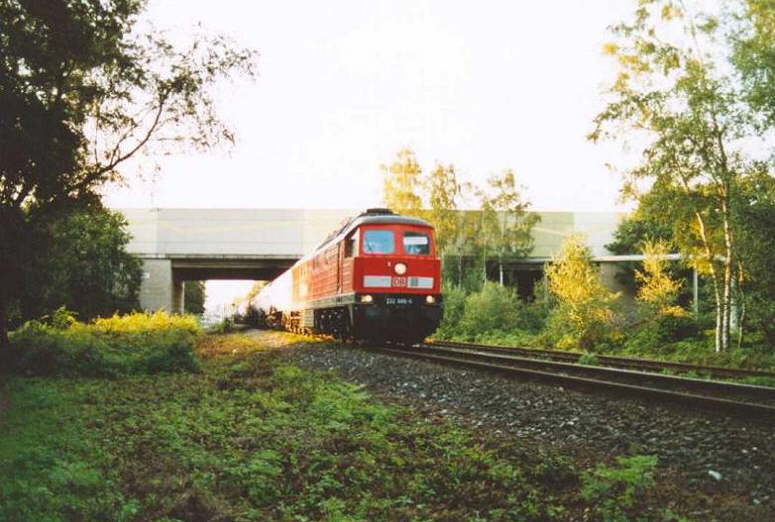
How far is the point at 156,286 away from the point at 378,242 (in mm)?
29683

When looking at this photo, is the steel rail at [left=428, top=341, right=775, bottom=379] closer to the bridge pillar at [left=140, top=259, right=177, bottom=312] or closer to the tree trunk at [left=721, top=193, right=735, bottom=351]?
the tree trunk at [left=721, top=193, right=735, bottom=351]

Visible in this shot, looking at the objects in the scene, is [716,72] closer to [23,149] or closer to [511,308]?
[511,308]

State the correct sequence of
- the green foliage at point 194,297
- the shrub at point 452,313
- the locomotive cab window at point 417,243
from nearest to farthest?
the locomotive cab window at point 417,243 → the shrub at point 452,313 → the green foliage at point 194,297

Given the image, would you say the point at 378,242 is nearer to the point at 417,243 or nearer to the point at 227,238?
the point at 417,243

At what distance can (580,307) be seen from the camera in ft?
71.1

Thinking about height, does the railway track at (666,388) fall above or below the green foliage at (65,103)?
below

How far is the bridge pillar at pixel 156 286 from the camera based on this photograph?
139ft

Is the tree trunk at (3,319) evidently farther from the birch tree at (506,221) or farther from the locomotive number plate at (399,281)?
the birch tree at (506,221)

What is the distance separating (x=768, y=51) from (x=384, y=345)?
11845mm

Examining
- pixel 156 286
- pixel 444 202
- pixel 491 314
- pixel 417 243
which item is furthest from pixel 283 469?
pixel 156 286

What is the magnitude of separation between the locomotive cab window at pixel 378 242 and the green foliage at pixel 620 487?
11.3 metres

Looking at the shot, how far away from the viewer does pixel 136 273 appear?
4022cm

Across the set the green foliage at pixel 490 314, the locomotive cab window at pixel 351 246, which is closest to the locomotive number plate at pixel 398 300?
the locomotive cab window at pixel 351 246

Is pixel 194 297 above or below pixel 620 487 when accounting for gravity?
above
